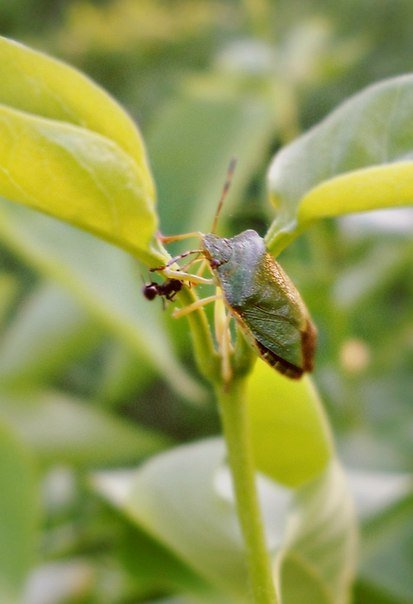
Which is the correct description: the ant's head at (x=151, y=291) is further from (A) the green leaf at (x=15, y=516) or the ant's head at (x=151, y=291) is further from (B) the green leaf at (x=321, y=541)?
(A) the green leaf at (x=15, y=516)

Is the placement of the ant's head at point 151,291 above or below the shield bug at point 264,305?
above

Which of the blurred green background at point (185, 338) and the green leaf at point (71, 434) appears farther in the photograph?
the green leaf at point (71, 434)

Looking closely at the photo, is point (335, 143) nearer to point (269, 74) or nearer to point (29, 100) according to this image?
point (29, 100)

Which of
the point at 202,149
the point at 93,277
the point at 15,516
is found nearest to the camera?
the point at 15,516

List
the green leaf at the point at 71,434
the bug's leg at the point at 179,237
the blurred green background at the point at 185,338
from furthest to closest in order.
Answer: the green leaf at the point at 71,434 < the blurred green background at the point at 185,338 < the bug's leg at the point at 179,237

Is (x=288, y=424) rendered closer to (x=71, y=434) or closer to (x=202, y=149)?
(x=71, y=434)

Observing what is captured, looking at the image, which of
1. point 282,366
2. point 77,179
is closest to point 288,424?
point 282,366

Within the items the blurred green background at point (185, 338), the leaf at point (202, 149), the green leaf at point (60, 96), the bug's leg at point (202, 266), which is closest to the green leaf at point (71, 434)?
the blurred green background at point (185, 338)

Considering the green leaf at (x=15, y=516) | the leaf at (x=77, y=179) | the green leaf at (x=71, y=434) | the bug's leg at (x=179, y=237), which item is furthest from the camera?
the green leaf at (x=71, y=434)
